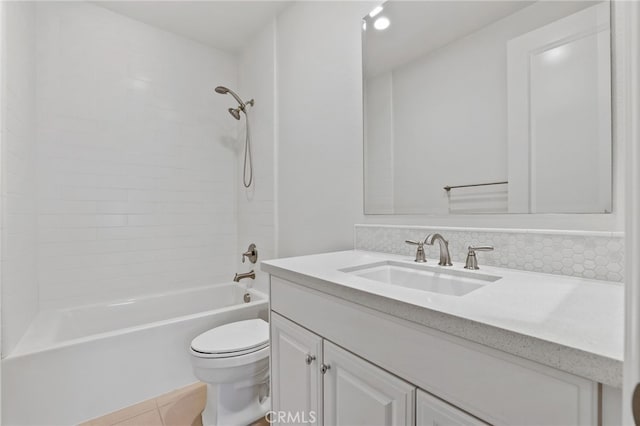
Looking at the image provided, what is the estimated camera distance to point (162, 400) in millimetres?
1608

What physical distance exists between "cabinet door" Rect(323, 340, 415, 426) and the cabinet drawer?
0.03 m

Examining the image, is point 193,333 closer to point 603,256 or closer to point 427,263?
point 427,263

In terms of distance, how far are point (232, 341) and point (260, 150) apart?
56.5 inches

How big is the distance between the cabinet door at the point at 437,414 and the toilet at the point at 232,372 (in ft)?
3.23

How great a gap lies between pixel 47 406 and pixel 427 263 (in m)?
1.84

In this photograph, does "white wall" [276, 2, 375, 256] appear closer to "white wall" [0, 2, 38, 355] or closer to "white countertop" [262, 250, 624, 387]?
"white countertop" [262, 250, 624, 387]

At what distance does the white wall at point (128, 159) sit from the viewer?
6.18 ft

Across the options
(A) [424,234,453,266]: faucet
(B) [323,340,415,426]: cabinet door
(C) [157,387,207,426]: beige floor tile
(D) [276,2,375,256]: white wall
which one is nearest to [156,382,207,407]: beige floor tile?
(C) [157,387,207,426]: beige floor tile

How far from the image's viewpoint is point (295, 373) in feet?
3.21

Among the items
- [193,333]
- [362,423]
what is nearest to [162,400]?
[193,333]

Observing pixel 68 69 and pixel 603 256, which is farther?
pixel 68 69

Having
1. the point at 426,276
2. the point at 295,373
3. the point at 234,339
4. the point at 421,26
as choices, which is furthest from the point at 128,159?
the point at 426,276

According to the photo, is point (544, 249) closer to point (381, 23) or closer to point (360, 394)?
point (360, 394)

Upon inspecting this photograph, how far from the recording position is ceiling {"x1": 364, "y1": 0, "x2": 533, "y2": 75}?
3.59ft
